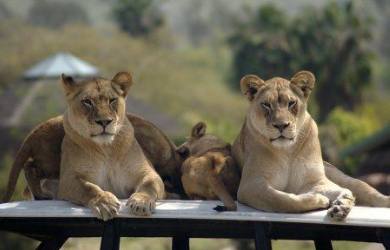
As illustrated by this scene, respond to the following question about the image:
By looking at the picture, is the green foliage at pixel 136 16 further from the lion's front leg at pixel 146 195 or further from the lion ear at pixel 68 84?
the lion's front leg at pixel 146 195

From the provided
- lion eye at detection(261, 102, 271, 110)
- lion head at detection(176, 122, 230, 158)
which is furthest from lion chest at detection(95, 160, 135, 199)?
lion eye at detection(261, 102, 271, 110)

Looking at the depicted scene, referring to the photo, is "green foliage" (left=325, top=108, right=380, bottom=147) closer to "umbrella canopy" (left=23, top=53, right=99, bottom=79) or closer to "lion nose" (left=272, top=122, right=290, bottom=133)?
"umbrella canopy" (left=23, top=53, right=99, bottom=79)

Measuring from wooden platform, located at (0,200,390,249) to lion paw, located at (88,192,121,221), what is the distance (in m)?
0.04

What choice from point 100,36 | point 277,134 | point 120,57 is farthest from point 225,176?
point 100,36

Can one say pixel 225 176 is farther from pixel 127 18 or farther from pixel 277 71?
pixel 127 18

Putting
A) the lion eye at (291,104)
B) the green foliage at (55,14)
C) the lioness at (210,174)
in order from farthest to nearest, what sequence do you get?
the green foliage at (55,14) < the lioness at (210,174) < the lion eye at (291,104)

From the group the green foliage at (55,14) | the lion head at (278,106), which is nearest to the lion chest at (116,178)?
the lion head at (278,106)

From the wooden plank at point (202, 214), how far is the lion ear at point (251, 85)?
2.98 feet

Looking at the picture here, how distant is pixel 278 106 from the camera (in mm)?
5883

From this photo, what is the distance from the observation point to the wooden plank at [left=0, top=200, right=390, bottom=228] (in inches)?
196

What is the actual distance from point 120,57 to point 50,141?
58097 mm

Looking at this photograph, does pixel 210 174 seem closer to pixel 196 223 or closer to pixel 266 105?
pixel 266 105

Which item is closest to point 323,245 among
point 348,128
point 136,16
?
point 348,128

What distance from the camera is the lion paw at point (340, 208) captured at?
5039 millimetres
